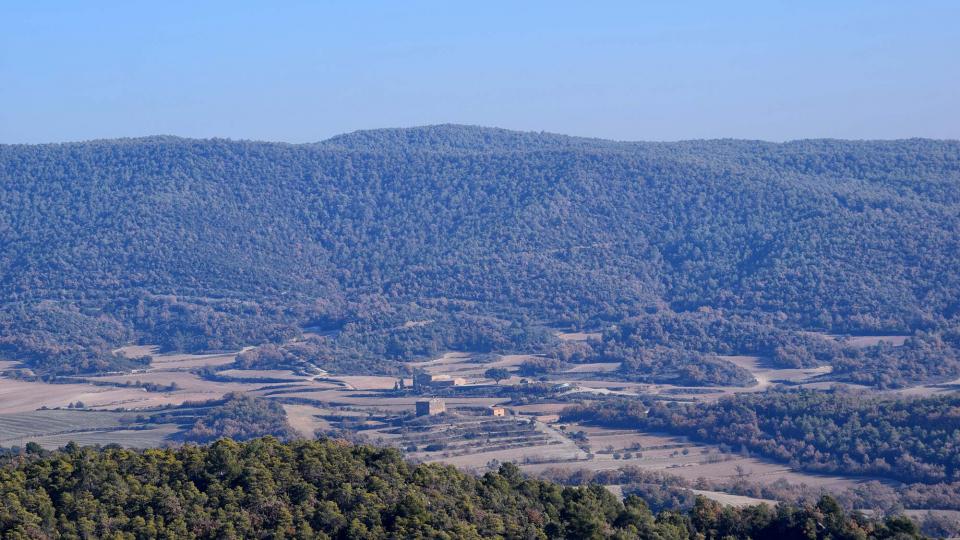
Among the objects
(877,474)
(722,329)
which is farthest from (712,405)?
(722,329)

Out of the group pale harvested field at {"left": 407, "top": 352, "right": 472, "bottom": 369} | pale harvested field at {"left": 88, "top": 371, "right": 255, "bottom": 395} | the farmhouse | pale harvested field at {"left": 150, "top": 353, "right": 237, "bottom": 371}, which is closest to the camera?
the farmhouse

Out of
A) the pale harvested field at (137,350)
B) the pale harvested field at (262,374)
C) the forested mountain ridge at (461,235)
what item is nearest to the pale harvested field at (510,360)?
the forested mountain ridge at (461,235)

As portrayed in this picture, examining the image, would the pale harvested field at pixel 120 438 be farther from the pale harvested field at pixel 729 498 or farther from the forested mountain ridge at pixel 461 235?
Answer: the forested mountain ridge at pixel 461 235

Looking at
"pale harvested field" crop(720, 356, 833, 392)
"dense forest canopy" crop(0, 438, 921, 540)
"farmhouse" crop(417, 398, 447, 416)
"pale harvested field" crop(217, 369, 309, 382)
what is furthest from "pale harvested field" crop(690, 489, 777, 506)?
"pale harvested field" crop(217, 369, 309, 382)

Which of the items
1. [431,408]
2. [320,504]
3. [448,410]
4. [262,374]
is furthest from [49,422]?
[320,504]

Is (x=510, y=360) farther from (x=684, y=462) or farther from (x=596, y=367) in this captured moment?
(x=684, y=462)

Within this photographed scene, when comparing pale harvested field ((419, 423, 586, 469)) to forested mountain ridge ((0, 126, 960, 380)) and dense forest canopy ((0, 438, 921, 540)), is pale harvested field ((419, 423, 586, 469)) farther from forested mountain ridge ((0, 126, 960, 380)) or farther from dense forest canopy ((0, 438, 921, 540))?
forested mountain ridge ((0, 126, 960, 380))

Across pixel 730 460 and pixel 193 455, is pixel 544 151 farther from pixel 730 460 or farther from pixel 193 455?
pixel 193 455
